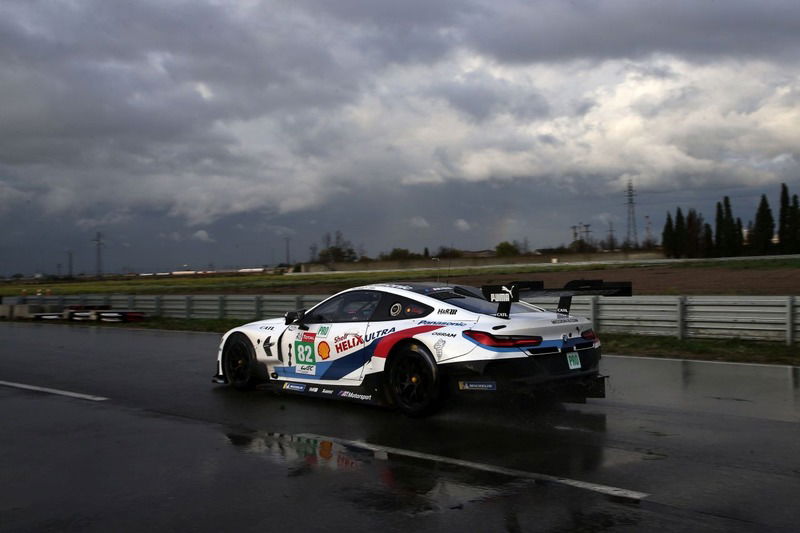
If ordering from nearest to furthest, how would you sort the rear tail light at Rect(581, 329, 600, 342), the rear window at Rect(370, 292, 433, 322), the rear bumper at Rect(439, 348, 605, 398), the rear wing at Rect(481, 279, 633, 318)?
the rear bumper at Rect(439, 348, 605, 398), the rear wing at Rect(481, 279, 633, 318), the rear tail light at Rect(581, 329, 600, 342), the rear window at Rect(370, 292, 433, 322)

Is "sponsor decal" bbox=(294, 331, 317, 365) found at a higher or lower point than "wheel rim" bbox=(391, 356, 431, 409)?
higher

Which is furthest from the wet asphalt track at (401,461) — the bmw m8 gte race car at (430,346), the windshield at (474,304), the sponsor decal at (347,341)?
the windshield at (474,304)

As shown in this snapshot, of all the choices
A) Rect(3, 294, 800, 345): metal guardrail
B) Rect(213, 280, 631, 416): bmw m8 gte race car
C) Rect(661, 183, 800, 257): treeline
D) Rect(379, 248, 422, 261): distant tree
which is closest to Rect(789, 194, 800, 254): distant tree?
Rect(661, 183, 800, 257): treeline

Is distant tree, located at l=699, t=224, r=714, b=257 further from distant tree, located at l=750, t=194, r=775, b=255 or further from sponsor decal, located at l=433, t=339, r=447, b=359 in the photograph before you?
sponsor decal, located at l=433, t=339, r=447, b=359

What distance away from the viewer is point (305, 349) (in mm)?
9133

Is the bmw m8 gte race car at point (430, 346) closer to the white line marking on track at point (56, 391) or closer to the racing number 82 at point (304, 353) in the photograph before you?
the racing number 82 at point (304, 353)

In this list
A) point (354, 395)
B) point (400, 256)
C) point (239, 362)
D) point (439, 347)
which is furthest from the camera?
point (400, 256)

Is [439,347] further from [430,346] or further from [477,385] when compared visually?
[477,385]

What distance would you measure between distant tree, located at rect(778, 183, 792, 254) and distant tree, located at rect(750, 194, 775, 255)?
1548 millimetres

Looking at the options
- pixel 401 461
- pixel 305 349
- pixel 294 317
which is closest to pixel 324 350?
pixel 305 349

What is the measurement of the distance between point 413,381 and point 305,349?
1709 millimetres

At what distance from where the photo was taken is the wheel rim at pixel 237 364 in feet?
32.8

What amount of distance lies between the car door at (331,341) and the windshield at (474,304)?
0.78 metres

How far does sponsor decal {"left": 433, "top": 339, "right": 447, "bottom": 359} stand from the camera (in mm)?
7723
